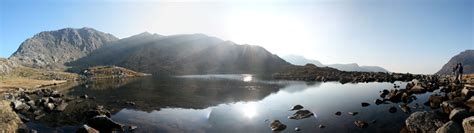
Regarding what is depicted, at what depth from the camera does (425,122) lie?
28.7m

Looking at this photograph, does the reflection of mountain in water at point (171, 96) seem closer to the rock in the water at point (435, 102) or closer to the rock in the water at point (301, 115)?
the rock in the water at point (301, 115)

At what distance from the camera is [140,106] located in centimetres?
5362

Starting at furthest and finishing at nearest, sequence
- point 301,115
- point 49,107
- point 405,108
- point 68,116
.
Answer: point 49,107 < point 68,116 < point 405,108 < point 301,115

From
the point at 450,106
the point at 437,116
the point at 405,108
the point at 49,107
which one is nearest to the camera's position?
the point at 437,116

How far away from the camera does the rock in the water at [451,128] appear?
24828 mm

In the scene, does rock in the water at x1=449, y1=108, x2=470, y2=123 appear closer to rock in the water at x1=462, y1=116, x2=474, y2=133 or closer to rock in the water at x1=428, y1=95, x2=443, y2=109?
rock in the water at x1=462, y1=116, x2=474, y2=133

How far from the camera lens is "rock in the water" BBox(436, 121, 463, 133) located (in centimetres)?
2483

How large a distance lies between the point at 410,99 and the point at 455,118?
74.7ft

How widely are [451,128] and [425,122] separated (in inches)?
146

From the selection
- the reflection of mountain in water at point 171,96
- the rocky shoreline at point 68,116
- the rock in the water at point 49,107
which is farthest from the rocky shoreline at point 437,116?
the rock in the water at point 49,107

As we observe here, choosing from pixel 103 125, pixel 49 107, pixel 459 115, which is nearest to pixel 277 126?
pixel 459 115

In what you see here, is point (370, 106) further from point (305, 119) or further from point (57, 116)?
point (57, 116)

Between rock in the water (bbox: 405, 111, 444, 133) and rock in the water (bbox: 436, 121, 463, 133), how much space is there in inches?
80.7

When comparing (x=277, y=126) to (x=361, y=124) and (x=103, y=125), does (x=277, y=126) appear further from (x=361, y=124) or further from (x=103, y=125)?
(x=103, y=125)
